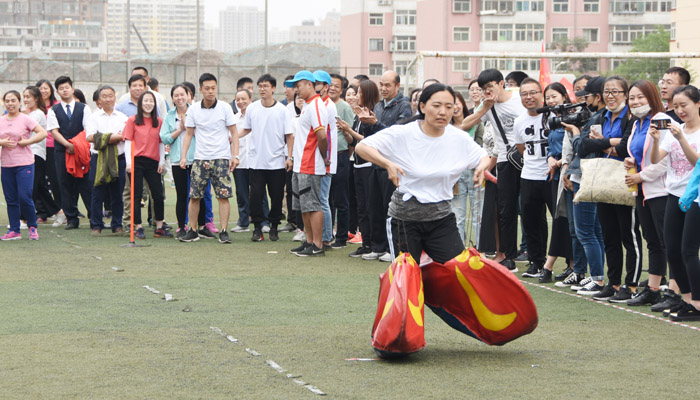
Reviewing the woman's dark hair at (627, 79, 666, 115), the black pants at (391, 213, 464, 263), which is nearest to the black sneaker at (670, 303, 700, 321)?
the woman's dark hair at (627, 79, 666, 115)

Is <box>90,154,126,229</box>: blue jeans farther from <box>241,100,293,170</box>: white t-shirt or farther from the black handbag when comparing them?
the black handbag

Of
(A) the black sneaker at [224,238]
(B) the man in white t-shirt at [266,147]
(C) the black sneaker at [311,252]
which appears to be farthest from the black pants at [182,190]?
(C) the black sneaker at [311,252]

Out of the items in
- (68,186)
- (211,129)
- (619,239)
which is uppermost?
(211,129)

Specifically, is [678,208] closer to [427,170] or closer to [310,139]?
[427,170]

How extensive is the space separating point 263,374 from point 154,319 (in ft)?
6.52

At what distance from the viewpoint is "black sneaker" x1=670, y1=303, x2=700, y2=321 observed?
7590mm

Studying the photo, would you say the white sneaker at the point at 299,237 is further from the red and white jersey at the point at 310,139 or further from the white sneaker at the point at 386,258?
the white sneaker at the point at 386,258

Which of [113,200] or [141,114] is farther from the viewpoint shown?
[113,200]

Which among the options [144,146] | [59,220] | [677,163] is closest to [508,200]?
[677,163]

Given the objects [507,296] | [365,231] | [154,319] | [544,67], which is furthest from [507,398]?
[544,67]

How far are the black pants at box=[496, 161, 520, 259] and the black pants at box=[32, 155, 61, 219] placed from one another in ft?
24.9

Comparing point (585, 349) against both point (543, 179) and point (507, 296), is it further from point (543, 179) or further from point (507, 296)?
point (543, 179)

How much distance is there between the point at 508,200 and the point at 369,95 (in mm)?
2267

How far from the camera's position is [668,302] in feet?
26.3
